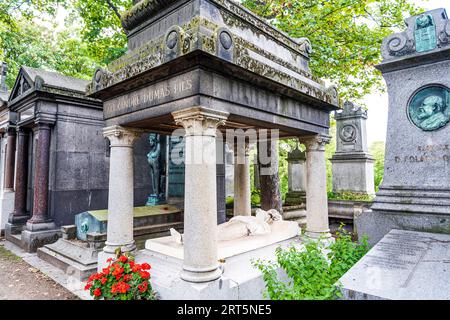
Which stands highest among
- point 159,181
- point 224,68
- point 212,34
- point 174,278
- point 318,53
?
point 318,53

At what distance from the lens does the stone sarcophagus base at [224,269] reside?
3832 mm

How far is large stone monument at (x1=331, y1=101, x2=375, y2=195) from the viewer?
11.3 metres

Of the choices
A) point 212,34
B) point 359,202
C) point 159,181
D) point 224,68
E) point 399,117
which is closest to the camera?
point 212,34

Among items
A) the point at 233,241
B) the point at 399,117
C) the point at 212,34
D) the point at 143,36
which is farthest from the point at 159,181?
the point at 399,117

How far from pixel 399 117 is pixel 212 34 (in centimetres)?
375

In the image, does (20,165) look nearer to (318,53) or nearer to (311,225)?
(311,225)

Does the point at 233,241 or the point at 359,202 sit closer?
the point at 233,241

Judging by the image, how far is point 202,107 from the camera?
3.81m

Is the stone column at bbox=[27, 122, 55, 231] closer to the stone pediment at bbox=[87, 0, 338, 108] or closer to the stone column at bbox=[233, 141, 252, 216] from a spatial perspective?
the stone pediment at bbox=[87, 0, 338, 108]

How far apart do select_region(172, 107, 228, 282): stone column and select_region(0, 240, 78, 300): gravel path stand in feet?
9.28

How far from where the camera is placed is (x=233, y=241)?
544 centimetres

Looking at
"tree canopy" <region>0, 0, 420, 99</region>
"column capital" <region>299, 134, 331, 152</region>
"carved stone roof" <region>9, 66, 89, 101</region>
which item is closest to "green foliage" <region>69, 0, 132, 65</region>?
"tree canopy" <region>0, 0, 420, 99</region>

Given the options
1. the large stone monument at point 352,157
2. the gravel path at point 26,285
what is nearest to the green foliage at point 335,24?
the large stone monument at point 352,157

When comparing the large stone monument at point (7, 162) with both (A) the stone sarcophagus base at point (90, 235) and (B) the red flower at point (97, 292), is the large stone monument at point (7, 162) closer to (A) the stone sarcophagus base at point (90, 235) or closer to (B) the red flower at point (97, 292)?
(A) the stone sarcophagus base at point (90, 235)
